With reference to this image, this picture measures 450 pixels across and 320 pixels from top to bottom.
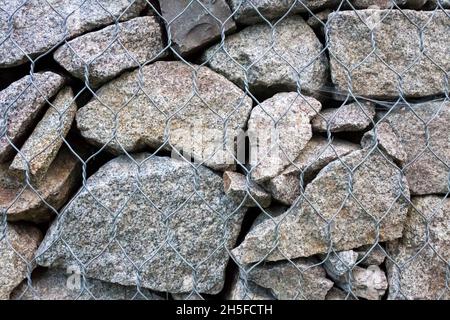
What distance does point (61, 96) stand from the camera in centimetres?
122

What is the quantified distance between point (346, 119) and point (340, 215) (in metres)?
0.24

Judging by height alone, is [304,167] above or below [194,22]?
below

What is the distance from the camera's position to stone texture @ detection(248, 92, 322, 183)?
3.89 feet

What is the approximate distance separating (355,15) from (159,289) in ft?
2.74

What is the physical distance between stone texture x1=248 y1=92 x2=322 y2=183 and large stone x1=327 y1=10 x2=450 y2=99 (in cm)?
13

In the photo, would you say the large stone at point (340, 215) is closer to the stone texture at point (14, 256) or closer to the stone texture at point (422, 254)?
the stone texture at point (422, 254)

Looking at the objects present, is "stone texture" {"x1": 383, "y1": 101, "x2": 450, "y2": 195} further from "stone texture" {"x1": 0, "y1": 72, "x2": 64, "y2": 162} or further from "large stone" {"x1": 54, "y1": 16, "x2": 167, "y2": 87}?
"stone texture" {"x1": 0, "y1": 72, "x2": 64, "y2": 162}

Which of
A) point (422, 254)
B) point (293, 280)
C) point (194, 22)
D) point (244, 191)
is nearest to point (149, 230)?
point (244, 191)

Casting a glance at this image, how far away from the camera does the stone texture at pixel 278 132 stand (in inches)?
46.7

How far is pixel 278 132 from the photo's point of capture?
1.21 metres

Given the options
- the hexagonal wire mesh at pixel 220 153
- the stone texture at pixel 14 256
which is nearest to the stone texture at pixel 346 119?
the hexagonal wire mesh at pixel 220 153

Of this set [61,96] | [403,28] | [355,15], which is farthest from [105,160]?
[403,28]

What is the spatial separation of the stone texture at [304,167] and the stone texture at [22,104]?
1.89 feet

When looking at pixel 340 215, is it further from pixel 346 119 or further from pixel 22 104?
pixel 22 104
